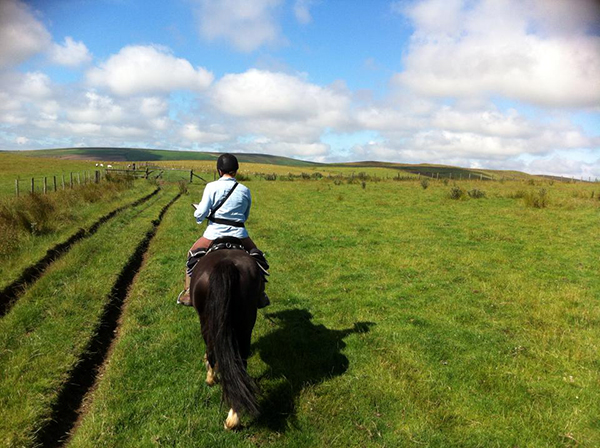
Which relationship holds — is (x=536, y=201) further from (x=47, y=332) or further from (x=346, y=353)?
(x=47, y=332)

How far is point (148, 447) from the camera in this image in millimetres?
3930

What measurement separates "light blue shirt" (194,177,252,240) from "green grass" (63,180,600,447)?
81.0 inches

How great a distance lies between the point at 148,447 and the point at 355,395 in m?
2.52

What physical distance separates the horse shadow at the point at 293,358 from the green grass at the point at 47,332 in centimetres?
270

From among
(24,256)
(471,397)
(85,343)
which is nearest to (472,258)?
(471,397)

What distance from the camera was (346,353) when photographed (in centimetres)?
600

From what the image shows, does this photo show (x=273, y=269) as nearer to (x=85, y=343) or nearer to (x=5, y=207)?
(x=85, y=343)

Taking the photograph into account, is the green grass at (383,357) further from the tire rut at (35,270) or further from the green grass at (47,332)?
the tire rut at (35,270)

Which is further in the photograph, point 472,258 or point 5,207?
point 5,207

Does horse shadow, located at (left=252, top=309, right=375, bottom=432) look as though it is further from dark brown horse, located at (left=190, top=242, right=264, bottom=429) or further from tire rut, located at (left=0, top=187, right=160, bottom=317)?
tire rut, located at (left=0, top=187, right=160, bottom=317)

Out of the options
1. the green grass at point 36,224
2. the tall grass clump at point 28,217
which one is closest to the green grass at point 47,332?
the green grass at point 36,224

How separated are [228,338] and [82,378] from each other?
Result: 2815 mm

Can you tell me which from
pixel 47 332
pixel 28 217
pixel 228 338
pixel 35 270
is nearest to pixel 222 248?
pixel 228 338

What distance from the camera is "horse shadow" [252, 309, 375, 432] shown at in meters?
4.60
